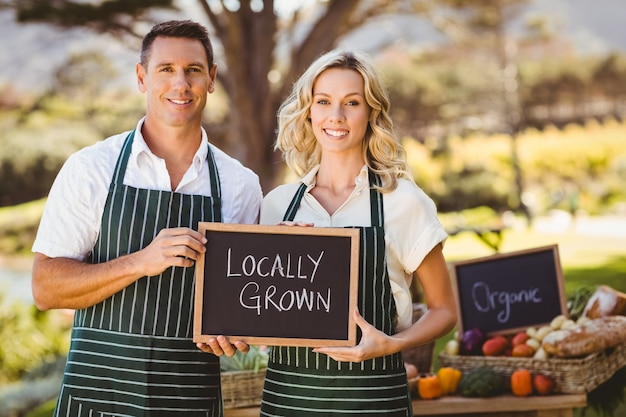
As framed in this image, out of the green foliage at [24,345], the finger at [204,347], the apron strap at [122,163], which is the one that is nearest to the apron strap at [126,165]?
the apron strap at [122,163]

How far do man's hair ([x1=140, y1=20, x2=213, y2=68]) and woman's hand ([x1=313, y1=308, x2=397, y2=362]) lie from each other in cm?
83

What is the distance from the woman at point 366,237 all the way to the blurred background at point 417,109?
5.43 feet

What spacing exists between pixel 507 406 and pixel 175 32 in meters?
1.87

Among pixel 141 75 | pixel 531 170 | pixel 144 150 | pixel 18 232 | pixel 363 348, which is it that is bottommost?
pixel 363 348

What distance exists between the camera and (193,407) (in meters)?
2.17

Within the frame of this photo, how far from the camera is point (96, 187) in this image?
7.06ft

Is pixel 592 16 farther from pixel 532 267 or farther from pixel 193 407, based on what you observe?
pixel 193 407

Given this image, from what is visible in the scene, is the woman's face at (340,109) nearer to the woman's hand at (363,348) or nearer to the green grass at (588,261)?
the woman's hand at (363,348)

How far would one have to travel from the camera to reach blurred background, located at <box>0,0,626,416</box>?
297 inches

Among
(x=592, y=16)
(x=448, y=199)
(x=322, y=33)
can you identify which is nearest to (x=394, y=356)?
(x=322, y=33)

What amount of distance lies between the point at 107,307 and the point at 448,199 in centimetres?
1312

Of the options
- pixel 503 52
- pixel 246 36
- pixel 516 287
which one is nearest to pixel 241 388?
pixel 516 287

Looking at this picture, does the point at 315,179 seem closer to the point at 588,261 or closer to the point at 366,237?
the point at 366,237

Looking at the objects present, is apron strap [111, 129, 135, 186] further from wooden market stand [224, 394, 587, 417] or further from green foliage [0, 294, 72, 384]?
green foliage [0, 294, 72, 384]
